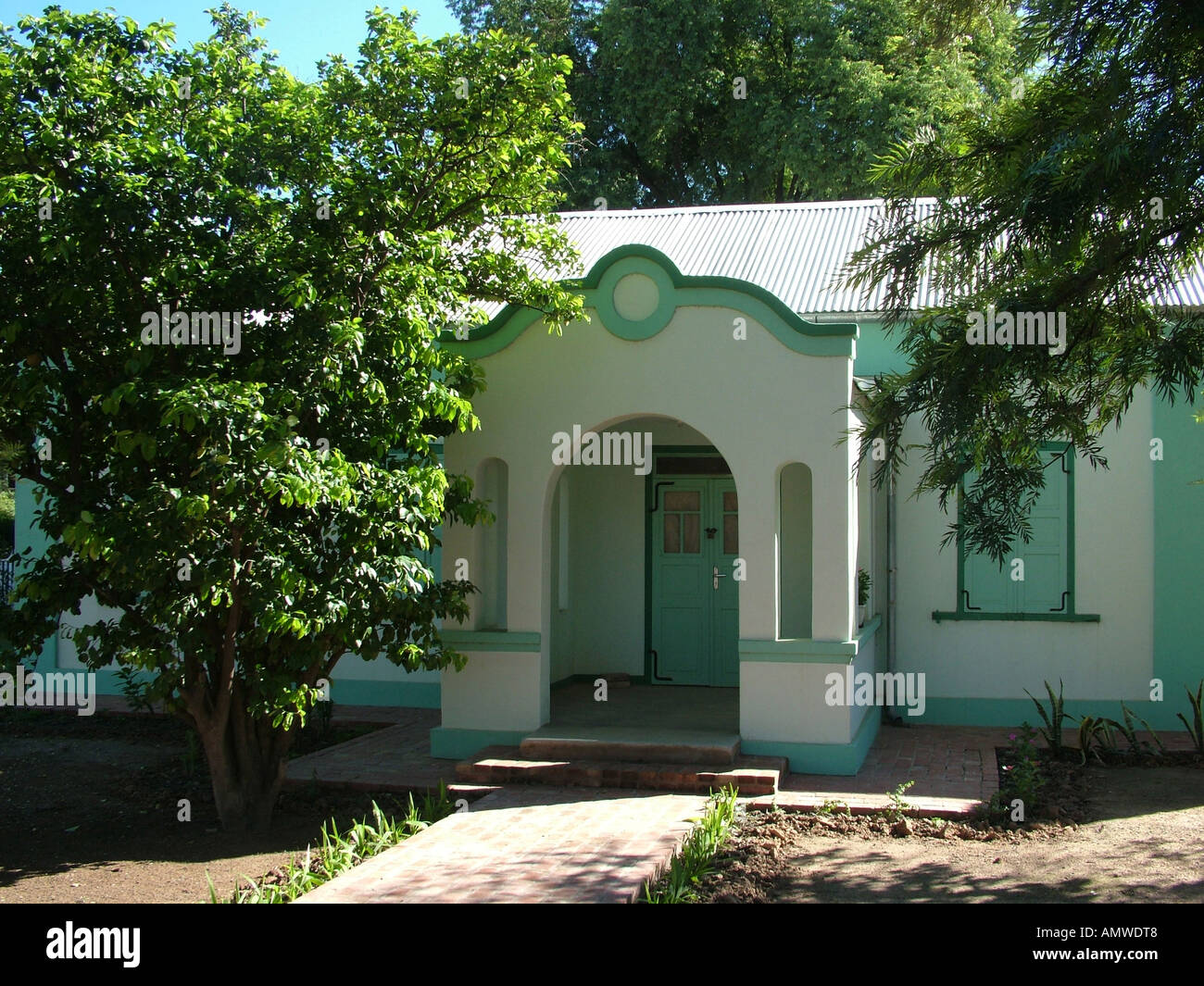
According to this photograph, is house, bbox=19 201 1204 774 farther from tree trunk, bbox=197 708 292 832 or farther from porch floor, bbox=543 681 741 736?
tree trunk, bbox=197 708 292 832

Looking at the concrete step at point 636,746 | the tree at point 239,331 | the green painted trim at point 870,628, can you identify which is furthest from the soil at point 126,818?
the green painted trim at point 870,628

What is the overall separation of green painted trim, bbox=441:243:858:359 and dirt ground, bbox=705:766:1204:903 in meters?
3.68

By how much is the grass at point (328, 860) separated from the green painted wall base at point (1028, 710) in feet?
18.9

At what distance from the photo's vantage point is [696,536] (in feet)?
39.5

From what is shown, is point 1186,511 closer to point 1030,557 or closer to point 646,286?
point 1030,557

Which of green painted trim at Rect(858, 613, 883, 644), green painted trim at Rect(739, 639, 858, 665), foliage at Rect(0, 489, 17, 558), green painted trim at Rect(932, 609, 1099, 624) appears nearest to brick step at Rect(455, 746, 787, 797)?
green painted trim at Rect(739, 639, 858, 665)

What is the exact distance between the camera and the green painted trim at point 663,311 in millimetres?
8828

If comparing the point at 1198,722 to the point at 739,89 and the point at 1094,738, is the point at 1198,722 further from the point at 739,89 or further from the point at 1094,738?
the point at 739,89

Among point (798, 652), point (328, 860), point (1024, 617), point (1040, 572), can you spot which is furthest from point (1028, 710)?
point (328, 860)

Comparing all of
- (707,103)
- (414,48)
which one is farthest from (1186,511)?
(707,103)

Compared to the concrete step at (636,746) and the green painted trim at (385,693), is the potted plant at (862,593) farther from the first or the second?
the green painted trim at (385,693)

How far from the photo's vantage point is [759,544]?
8.93m
